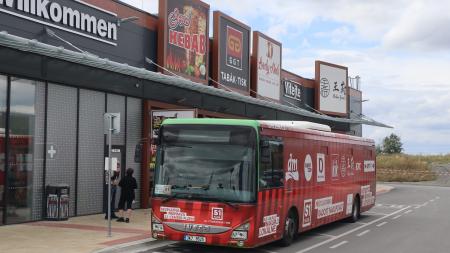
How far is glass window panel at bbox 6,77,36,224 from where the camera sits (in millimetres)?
15859

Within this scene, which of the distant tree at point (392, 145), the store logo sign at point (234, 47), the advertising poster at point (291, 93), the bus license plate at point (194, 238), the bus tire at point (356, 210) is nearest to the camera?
the bus license plate at point (194, 238)

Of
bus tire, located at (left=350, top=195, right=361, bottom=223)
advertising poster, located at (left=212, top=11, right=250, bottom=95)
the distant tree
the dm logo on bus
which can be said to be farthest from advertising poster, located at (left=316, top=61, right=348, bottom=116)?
the distant tree

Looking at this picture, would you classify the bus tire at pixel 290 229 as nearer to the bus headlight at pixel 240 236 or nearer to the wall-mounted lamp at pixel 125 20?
the bus headlight at pixel 240 236

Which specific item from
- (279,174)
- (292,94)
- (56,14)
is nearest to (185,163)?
(279,174)

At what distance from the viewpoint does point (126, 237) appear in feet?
44.1

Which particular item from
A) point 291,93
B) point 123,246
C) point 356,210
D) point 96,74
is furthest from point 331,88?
point 123,246

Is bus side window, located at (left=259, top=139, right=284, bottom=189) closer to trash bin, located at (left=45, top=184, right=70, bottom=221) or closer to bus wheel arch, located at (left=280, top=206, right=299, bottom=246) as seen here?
bus wheel arch, located at (left=280, top=206, right=299, bottom=246)

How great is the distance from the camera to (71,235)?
44.7 ft

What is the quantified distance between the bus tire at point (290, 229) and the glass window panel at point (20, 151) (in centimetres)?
769

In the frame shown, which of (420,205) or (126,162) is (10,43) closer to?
(126,162)

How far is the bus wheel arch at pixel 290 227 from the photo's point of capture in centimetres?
1300

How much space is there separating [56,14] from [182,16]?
698 centimetres

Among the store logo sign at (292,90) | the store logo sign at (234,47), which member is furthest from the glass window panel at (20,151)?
the store logo sign at (292,90)

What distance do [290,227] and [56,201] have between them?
283 inches
